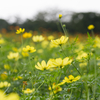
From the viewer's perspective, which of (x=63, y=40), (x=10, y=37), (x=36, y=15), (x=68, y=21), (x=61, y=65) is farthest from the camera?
(x=36, y=15)

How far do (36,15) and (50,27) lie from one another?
142cm

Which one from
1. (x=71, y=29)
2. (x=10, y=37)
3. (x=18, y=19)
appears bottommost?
(x=10, y=37)

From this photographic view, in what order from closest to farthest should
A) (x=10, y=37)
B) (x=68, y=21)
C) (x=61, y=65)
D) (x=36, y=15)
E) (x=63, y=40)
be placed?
(x=61, y=65)
(x=63, y=40)
(x=10, y=37)
(x=68, y=21)
(x=36, y=15)

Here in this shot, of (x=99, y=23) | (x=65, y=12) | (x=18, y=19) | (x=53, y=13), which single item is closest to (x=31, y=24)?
(x=18, y=19)

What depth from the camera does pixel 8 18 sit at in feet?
21.4

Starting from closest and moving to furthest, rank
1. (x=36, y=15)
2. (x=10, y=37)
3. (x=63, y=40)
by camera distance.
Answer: (x=63, y=40) < (x=10, y=37) < (x=36, y=15)

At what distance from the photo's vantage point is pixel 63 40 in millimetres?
678

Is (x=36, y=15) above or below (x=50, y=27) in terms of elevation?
above

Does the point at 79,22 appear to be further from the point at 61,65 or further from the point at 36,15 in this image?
the point at 61,65

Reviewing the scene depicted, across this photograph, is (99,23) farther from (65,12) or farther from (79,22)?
(65,12)

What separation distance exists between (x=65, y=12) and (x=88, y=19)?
1.50 m

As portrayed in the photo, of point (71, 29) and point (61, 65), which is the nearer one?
point (61, 65)

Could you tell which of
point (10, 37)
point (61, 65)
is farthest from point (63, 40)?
point (10, 37)

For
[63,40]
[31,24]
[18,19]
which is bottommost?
[63,40]
